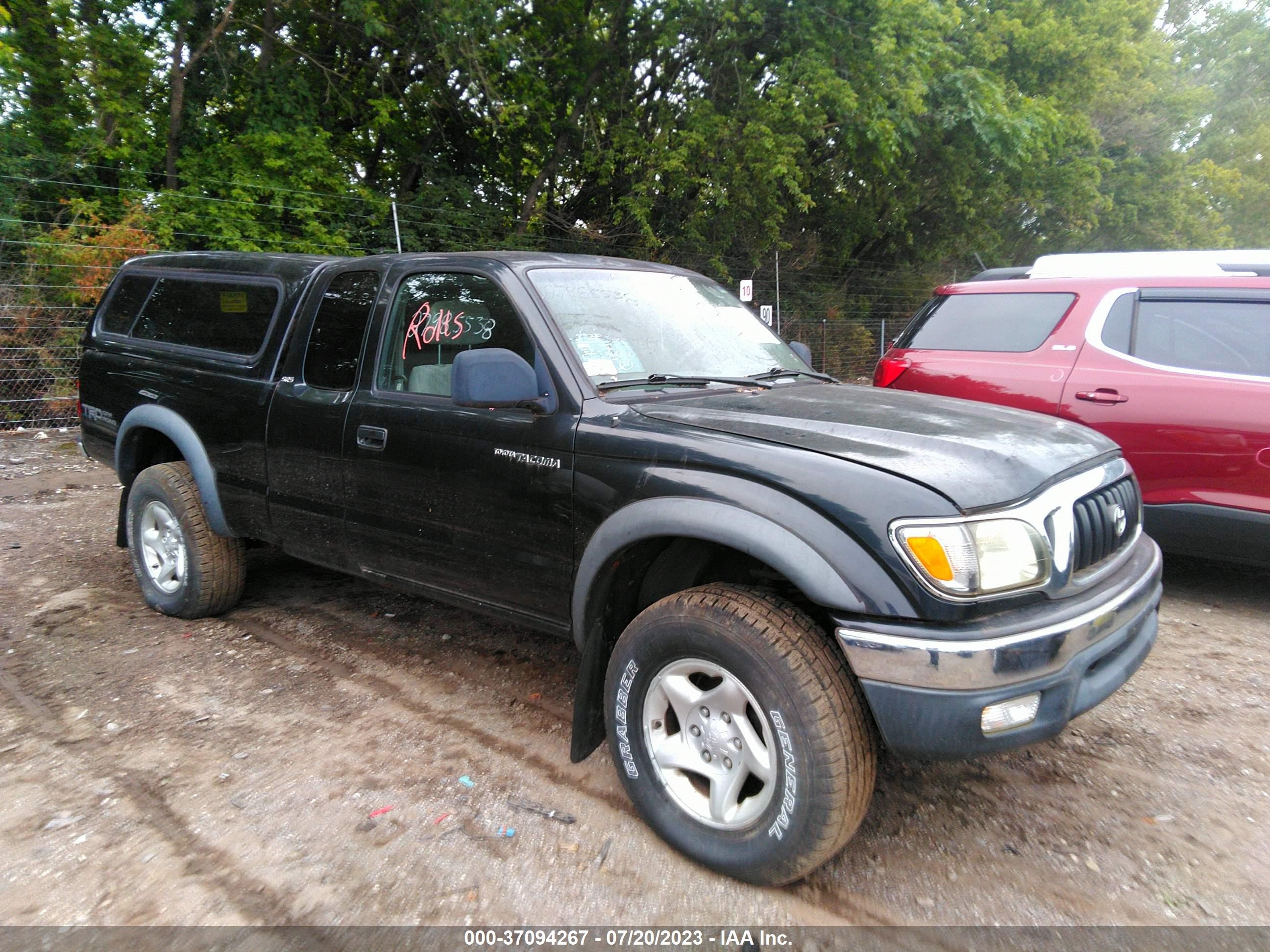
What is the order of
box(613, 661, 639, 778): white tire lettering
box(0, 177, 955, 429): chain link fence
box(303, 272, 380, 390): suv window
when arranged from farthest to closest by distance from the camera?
box(0, 177, 955, 429): chain link fence
box(303, 272, 380, 390): suv window
box(613, 661, 639, 778): white tire lettering

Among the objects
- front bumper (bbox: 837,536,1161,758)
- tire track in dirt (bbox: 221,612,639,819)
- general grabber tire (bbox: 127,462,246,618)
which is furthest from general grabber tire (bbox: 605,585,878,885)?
general grabber tire (bbox: 127,462,246,618)

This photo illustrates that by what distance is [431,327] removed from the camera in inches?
141

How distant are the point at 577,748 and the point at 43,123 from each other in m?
12.7

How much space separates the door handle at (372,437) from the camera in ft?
11.6

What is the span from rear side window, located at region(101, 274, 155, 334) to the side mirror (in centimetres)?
304

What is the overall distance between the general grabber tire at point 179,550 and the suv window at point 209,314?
0.71 meters

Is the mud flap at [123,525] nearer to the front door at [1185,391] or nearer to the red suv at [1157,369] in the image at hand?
the red suv at [1157,369]

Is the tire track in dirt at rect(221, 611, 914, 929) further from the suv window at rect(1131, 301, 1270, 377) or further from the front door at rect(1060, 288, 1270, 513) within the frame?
the suv window at rect(1131, 301, 1270, 377)

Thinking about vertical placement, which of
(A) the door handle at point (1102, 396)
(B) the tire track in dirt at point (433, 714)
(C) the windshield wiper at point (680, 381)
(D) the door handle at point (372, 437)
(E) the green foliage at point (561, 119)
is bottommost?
(B) the tire track in dirt at point (433, 714)

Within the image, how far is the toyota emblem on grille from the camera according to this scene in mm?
2822

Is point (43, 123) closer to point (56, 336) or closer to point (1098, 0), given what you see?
point (56, 336)

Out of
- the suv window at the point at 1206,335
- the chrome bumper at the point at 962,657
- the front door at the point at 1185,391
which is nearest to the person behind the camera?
the chrome bumper at the point at 962,657

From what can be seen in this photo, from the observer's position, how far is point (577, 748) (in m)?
2.93

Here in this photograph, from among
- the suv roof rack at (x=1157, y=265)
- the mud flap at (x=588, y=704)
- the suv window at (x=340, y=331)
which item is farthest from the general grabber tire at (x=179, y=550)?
the suv roof rack at (x=1157, y=265)
